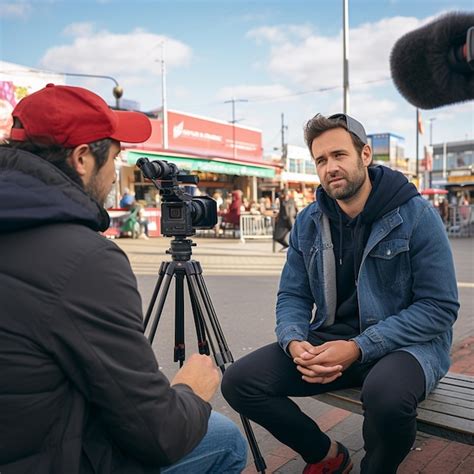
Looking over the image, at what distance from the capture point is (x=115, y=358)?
1254 millimetres

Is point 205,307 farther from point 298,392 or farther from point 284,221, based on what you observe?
point 284,221

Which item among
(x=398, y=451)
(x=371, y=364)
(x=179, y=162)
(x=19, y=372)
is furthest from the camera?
(x=179, y=162)

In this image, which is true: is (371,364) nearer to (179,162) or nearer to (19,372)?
(19,372)

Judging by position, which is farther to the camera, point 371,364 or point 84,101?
point 371,364

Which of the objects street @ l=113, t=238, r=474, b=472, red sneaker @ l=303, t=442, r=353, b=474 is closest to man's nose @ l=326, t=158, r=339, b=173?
red sneaker @ l=303, t=442, r=353, b=474

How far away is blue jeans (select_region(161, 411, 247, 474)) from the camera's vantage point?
166cm

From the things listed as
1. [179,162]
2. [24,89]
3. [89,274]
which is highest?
[24,89]

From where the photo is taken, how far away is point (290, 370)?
2504 millimetres

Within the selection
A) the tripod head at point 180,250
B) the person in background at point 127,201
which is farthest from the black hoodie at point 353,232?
the person in background at point 127,201

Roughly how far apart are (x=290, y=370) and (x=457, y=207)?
58.9 feet

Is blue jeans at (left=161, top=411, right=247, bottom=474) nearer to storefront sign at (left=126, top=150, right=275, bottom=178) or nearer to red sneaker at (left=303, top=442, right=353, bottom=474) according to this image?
red sneaker at (left=303, top=442, right=353, bottom=474)

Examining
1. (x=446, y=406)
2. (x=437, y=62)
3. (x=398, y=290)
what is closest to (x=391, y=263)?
(x=398, y=290)

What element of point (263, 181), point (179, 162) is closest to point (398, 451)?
point (179, 162)

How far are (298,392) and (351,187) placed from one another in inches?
40.5
